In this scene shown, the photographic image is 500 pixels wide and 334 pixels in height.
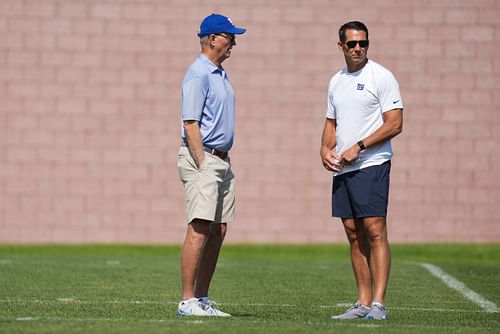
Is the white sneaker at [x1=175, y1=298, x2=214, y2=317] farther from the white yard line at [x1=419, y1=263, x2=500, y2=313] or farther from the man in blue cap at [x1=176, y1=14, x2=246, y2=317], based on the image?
the white yard line at [x1=419, y1=263, x2=500, y2=313]

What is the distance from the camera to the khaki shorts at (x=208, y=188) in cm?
783

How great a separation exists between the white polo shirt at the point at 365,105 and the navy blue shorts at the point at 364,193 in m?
0.05

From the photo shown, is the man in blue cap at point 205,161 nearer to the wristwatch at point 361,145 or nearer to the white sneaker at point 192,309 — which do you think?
the white sneaker at point 192,309

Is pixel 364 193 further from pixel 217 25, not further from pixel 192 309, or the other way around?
pixel 217 25

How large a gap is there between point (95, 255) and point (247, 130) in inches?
107

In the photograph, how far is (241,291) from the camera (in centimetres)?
1054

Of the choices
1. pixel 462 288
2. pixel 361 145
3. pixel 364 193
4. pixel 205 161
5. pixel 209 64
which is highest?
pixel 209 64

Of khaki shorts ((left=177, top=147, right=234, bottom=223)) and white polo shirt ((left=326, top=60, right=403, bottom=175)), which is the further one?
white polo shirt ((left=326, top=60, right=403, bottom=175))


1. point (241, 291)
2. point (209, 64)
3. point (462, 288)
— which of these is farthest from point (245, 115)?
point (209, 64)

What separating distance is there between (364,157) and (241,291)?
2844 mm

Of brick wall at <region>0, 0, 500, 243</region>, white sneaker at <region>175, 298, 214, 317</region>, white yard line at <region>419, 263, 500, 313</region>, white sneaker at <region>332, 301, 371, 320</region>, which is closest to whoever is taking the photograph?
white sneaker at <region>175, 298, 214, 317</region>

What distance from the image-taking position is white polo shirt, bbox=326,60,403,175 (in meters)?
8.00

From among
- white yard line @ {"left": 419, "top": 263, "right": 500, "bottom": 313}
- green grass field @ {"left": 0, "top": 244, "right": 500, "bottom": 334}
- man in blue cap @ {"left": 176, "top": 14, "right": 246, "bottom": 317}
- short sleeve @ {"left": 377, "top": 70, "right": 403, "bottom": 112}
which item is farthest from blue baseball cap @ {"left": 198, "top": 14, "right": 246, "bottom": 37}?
white yard line @ {"left": 419, "top": 263, "right": 500, "bottom": 313}

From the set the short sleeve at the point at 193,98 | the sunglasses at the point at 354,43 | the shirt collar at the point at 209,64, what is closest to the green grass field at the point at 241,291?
the short sleeve at the point at 193,98
